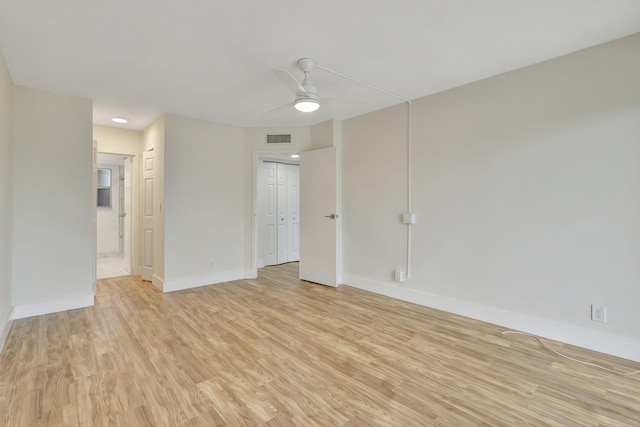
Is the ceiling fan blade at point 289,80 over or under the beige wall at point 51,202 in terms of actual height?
over

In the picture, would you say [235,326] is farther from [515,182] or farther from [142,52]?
[515,182]

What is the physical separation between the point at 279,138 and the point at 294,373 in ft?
11.8

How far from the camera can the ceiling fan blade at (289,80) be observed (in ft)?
8.70

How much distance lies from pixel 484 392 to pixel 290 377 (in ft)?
4.17

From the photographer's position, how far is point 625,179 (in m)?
2.29

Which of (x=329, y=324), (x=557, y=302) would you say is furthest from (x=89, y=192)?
(x=557, y=302)

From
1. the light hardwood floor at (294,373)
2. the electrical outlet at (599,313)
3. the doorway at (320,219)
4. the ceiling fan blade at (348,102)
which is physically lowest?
the light hardwood floor at (294,373)

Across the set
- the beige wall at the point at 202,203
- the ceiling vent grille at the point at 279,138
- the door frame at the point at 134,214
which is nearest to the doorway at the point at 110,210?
the door frame at the point at 134,214

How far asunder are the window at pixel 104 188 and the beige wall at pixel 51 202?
4.38 meters

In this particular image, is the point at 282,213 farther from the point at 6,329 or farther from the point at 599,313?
the point at 599,313

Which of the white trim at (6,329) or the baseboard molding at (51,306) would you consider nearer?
the white trim at (6,329)

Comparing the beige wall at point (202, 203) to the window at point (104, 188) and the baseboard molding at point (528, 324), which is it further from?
the window at point (104, 188)

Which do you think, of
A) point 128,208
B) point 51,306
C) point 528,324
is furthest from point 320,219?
point 128,208

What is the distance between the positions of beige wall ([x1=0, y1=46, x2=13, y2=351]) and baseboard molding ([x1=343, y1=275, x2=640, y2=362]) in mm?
3910
